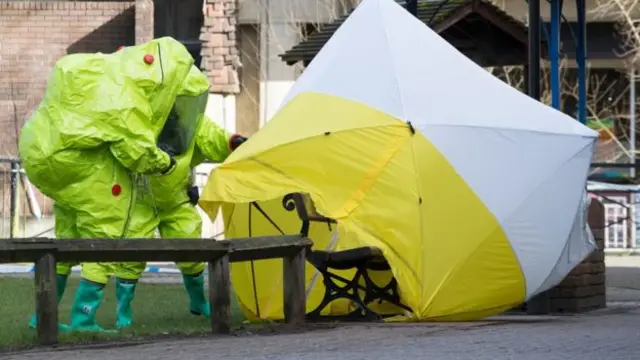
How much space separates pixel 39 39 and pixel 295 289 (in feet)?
56.1

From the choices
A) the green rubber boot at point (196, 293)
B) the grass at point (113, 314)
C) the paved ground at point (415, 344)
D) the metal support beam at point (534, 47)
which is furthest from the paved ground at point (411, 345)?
the metal support beam at point (534, 47)

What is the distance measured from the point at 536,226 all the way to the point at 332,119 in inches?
65.8

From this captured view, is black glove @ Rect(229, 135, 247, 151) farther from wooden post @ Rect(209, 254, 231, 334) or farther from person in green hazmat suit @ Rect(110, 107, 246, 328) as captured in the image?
wooden post @ Rect(209, 254, 231, 334)

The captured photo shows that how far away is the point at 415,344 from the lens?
9250 millimetres

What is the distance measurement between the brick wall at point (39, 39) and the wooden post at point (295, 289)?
16313 millimetres

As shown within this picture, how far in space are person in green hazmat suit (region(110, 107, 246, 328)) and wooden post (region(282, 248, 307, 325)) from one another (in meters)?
1.13

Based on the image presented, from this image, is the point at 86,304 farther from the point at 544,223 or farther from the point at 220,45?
the point at 220,45

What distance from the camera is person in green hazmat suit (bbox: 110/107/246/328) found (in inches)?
438

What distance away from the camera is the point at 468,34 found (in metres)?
16.7

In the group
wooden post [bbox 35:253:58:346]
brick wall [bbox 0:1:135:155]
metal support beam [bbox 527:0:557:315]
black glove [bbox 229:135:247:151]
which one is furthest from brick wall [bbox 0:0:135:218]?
wooden post [bbox 35:253:58:346]

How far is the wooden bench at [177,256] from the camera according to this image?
9242 millimetres

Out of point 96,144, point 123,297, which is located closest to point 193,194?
point 123,297

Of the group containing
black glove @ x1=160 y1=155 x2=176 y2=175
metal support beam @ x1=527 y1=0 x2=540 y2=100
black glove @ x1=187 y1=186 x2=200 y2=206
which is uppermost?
metal support beam @ x1=527 y1=0 x2=540 y2=100

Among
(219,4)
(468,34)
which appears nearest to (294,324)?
(468,34)
